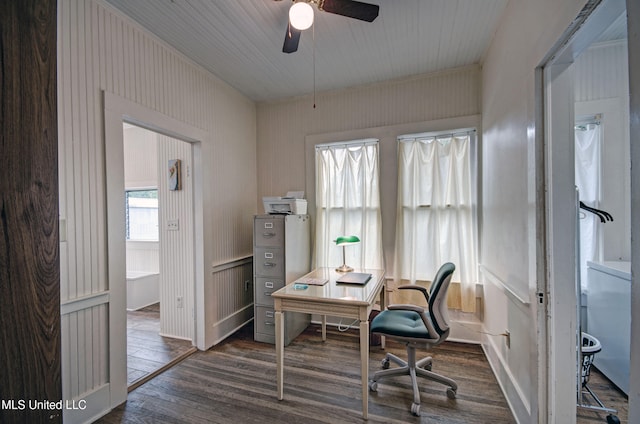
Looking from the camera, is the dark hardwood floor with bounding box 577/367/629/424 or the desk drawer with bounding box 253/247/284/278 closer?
the dark hardwood floor with bounding box 577/367/629/424

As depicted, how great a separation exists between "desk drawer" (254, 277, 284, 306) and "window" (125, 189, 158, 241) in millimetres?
2648

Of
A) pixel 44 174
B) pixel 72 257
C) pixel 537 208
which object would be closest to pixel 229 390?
pixel 72 257

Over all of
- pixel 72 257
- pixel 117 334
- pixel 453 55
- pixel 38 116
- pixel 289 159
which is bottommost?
pixel 117 334

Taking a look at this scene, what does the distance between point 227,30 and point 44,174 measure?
210 centimetres

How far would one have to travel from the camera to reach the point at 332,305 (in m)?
1.88

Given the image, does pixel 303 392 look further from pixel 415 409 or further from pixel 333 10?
pixel 333 10

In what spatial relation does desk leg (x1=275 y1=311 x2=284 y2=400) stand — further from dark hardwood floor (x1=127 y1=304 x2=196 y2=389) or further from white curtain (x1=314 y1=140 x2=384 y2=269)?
white curtain (x1=314 y1=140 x2=384 y2=269)

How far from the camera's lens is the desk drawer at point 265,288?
113 inches

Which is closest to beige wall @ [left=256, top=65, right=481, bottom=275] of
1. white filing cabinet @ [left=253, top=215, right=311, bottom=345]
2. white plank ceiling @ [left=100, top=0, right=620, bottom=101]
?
white plank ceiling @ [left=100, top=0, right=620, bottom=101]

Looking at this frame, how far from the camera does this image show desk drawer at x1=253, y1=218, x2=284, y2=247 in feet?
9.37

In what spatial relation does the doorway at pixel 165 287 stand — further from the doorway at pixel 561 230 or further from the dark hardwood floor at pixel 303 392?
the doorway at pixel 561 230

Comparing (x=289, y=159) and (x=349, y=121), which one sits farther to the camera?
(x=289, y=159)

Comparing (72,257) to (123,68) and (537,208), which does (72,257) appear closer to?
(123,68)

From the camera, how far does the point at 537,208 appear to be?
1.45m
